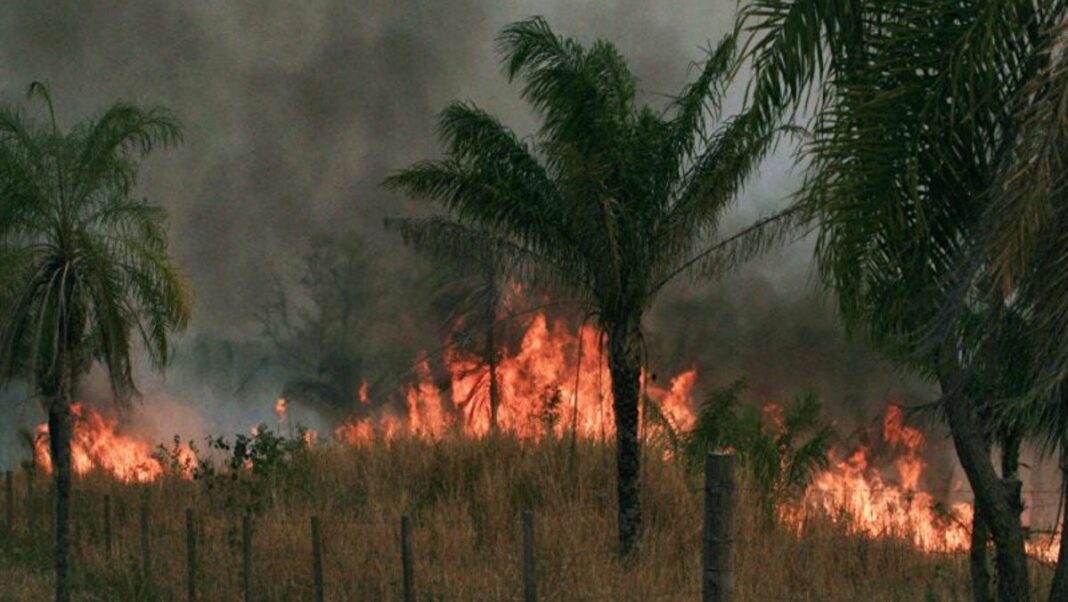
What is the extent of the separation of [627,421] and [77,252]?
816 centimetres

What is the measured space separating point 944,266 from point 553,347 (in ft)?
97.7

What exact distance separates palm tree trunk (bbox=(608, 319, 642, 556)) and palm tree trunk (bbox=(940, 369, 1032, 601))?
8.73 m

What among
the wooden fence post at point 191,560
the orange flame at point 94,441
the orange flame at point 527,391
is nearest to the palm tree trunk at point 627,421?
the orange flame at point 527,391

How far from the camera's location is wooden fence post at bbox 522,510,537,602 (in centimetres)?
1195

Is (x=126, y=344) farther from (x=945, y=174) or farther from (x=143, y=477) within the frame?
(x=945, y=174)

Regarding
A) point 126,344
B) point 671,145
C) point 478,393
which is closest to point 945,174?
point 671,145

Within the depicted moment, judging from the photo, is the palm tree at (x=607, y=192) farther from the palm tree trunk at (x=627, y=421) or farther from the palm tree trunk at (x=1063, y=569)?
the palm tree trunk at (x=1063, y=569)

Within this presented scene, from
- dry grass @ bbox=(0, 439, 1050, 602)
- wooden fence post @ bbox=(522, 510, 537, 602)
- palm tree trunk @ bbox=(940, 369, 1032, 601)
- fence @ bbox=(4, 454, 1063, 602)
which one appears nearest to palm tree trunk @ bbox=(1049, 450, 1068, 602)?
palm tree trunk @ bbox=(940, 369, 1032, 601)

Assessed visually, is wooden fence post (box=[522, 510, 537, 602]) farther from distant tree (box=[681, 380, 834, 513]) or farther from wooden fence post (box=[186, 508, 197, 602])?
Result: distant tree (box=[681, 380, 834, 513])

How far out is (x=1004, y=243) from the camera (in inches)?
363

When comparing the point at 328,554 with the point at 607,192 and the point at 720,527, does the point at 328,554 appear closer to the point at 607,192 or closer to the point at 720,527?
the point at 607,192

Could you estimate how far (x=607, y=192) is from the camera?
18812mm

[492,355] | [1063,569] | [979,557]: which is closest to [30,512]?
[979,557]

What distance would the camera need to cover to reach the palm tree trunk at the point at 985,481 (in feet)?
35.1
